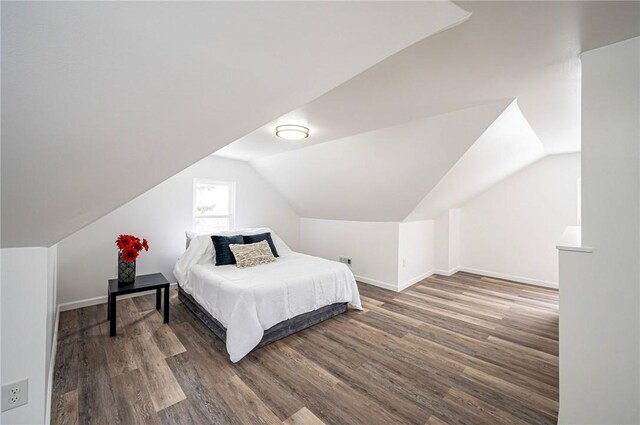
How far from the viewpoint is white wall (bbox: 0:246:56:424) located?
1216 mm

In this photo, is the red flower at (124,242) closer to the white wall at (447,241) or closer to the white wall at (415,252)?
the white wall at (415,252)

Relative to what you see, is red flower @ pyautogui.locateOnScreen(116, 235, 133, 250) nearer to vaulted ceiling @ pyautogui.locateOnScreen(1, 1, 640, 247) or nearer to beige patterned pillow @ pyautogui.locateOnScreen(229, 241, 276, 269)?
beige patterned pillow @ pyautogui.locateOnScreen(229, 241, 276, 269)

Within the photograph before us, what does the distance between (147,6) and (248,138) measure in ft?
9.06

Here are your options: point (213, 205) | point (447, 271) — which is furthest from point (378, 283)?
point (213, 205)

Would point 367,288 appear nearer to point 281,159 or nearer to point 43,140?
point 281,159

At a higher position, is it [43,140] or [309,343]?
[43,140]

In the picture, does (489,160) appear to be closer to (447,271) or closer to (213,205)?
(447,271)

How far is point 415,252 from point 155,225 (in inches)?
163

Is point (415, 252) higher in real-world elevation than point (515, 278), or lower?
higher

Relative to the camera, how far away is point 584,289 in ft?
4.61

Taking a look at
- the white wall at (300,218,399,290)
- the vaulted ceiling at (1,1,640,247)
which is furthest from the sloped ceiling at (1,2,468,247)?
the white wall at (300,218,399,290)

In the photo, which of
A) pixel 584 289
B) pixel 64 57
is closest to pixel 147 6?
pixel 64 57

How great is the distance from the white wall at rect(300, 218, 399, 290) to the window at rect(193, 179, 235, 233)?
5.64 feet

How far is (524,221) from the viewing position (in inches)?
175
